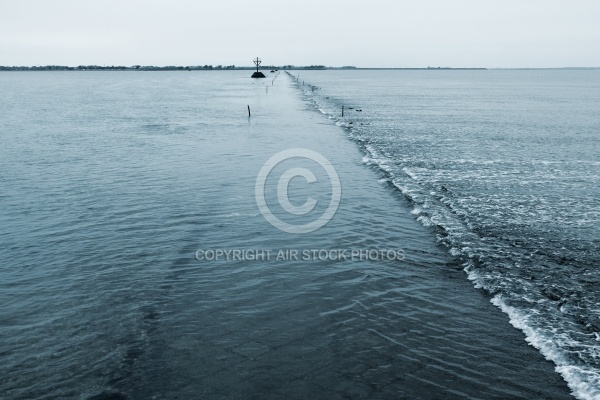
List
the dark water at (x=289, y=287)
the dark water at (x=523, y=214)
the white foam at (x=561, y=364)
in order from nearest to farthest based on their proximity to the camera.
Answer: the white foam at (x=561, y=364) < the dark water at (x=289, y=287) < the dark water at (x=523, y=214)

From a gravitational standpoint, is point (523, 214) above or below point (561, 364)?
above

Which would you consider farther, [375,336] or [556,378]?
[375,336]

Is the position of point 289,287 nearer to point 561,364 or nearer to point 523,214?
point 561,364

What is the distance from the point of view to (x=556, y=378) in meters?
9.74

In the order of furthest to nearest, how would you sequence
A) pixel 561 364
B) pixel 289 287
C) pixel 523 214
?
pixel 523 214, pixel 289 287, pixel 561 364

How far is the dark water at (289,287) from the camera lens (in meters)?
9.61

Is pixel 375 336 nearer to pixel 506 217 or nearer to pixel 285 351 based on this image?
pixel 285 351

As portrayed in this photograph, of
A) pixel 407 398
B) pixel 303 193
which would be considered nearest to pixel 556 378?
pixel 407 398

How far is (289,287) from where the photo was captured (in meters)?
13.7

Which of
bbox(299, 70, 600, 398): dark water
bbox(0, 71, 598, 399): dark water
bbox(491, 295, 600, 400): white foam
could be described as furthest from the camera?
bbox(299, 70, 600, 398): dark water

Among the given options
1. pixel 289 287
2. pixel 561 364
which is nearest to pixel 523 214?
pixel 561 364

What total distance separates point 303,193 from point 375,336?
13495 millimetres

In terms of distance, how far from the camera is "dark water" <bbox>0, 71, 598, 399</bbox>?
961 centimetres

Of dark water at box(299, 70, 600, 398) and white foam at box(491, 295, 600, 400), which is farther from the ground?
dark water at box(299, 70, 600, 398)
